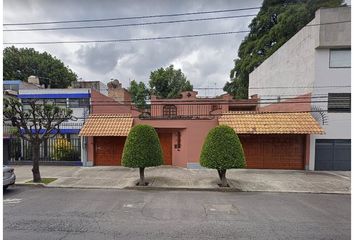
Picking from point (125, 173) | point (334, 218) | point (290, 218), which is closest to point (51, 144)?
point (125, 173)

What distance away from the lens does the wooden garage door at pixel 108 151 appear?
15523mm

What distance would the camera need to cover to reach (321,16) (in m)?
13.3

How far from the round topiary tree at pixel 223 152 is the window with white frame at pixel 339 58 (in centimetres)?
829

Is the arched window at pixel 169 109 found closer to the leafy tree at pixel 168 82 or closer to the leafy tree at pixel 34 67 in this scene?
the leafy tree at pixel 168 82

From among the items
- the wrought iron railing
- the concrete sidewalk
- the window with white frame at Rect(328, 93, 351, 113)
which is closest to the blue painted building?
the wrought iron railing

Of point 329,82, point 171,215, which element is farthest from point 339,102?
point 171,215

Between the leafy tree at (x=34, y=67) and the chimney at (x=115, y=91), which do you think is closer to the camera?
the chimney at (x=115, y=91)

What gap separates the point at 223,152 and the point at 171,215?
3.97 meters

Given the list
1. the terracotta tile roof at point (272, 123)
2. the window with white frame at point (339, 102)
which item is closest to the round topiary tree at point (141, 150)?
the terracotta tile roof at point (272, 123)

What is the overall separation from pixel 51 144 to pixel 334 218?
15.6 m

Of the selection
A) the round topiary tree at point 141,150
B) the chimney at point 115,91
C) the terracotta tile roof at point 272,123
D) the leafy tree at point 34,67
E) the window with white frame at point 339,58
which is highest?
the leafy tree at point 34,67

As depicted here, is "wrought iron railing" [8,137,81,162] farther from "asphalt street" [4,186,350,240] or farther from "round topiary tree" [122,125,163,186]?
"round topiary tree" [122,125,163,186]

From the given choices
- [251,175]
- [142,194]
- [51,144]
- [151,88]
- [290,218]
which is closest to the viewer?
[290,218]

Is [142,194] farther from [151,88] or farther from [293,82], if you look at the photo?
[151,88]
